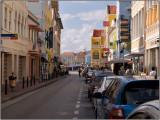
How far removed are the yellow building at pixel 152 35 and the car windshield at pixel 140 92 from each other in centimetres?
1909

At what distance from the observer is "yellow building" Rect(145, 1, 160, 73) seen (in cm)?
2480

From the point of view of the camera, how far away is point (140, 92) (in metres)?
5.63

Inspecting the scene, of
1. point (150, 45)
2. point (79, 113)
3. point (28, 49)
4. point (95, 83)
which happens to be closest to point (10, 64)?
point (28, 49)

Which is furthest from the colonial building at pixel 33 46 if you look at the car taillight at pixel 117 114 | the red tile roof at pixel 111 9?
the red tile roof at pixel 111 9

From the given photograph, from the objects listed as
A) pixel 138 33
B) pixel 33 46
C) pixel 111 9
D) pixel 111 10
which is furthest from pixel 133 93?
pixel 111 9

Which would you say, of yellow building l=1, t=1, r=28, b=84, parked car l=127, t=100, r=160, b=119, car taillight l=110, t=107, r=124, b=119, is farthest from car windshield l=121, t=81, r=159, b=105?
yellow building l=1, t=1, r=28, b=84

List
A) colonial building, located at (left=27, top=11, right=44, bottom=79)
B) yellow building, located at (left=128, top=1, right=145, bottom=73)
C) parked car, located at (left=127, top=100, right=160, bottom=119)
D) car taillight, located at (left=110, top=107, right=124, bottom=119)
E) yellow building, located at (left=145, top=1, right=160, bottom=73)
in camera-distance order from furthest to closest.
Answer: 1. colonial building, located at (left=27, top=11, right=44, bottom=79)
2. yellow building, located at (left=128, top=1, right=145, bottom=73)
3. yellow building, located at (left=145, top=1, right=160, bottom=73)
4. car taillight, located at (left=110, top=107, right=124, bottom=119)
5. parked car, located at (left=127, top=100, right=160, bottom=119)

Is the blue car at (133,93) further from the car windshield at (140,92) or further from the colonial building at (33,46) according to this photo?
the colonial building at (33,46)

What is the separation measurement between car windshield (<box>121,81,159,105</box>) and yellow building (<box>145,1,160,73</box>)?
19.1 meters

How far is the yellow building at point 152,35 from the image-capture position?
24.8m

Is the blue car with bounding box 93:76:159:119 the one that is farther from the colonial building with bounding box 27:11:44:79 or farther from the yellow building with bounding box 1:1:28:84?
the colonial building with bounding box 27:11:44:79

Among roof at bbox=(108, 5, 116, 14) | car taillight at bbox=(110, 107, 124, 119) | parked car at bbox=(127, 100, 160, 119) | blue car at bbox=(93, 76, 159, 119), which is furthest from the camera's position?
roof at bbox=(108, 5, 116, 14)

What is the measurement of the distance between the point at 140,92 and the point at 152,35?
21311mm

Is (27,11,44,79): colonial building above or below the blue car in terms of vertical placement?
above
